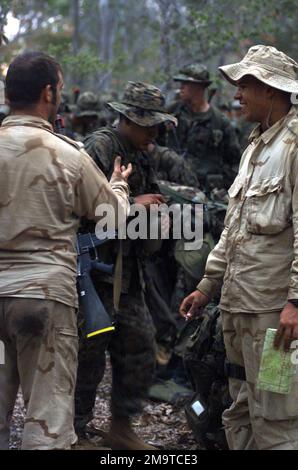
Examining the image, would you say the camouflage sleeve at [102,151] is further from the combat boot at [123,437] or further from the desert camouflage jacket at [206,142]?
the desert camouflage jacket at [206,142]

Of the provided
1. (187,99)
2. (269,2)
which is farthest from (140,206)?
(269,2)

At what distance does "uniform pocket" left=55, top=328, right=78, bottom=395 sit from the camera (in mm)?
3918

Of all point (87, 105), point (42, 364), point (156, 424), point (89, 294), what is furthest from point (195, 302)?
point (87, 105)

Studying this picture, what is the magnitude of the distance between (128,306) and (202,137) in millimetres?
3811

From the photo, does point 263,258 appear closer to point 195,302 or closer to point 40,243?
point 195,302

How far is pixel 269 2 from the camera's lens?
14367 millimetres

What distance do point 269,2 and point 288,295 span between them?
11.3 m

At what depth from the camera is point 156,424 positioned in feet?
20.4

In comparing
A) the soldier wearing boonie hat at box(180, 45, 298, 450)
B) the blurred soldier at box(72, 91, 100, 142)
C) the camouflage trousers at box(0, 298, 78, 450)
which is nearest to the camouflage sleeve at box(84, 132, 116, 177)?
the soldier wearing boonie hat at box(180, 45, 298, 450)

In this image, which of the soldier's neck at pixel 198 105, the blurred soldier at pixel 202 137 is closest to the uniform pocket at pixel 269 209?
the blurred soldier at pixel 202 137

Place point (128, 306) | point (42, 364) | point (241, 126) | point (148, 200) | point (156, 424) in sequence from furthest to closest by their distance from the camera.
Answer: point (241, 126) < point (156, 424) < point (128, 306) < point (148, 200) < point (42, 364)

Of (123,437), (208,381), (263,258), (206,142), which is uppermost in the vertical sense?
(206,142)

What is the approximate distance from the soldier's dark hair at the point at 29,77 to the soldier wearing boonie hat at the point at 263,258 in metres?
0.99
